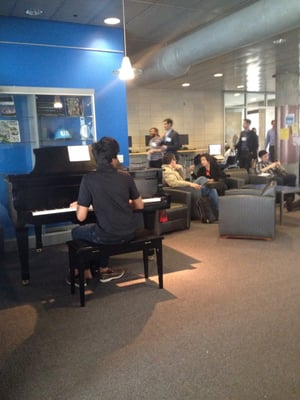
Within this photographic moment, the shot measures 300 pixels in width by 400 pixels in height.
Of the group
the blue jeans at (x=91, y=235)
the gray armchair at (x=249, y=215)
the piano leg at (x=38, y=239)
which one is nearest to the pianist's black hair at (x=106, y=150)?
the blue jeans at (x=91, y=235)

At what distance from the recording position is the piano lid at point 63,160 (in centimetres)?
392

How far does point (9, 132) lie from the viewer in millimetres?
4844

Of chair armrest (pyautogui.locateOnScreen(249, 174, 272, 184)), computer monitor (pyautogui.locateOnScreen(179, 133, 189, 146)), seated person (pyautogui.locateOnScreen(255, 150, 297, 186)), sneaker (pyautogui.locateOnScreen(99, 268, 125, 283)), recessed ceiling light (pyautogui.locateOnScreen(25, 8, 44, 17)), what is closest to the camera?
sneaker (pyautogui.locateOnScreen(99, 268, 125, 283))

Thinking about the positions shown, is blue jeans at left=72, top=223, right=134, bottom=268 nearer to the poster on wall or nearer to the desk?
the poster on wall

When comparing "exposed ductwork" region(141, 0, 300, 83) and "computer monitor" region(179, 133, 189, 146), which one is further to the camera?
"computer monitor" region(179, 133, 189, 146)

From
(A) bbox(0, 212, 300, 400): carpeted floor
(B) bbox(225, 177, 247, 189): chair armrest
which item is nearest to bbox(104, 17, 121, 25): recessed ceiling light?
(A) bbox(0, 212, 300, 400): carpeted floor

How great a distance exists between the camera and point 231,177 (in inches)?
291

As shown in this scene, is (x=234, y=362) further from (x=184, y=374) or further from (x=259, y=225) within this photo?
(x=259, y=225)

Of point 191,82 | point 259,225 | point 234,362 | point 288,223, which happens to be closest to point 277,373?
point 234,362

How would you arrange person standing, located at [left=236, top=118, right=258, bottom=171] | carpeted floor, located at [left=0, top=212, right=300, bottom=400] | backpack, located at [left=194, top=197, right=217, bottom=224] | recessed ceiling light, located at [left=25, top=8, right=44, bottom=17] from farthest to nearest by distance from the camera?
person standing, located at [left=236, top=118, right=258, bottom=171] → backpack, located at [left=194, top=197, right=217, bottom=224] → recessed ceiling light, located at [left=25, top=8, right=44, bottom=17] → carpeted floor, located at [left=0, top=212, right=300, bottom=400]

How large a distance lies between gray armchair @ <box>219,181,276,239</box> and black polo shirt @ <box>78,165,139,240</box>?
2.09 metres

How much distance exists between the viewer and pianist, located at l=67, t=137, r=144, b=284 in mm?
3097

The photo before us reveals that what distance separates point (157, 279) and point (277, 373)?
171 cm

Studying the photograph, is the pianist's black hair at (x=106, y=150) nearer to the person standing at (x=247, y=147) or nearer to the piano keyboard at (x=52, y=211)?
the piano keyboard at (x=52, y=211)
